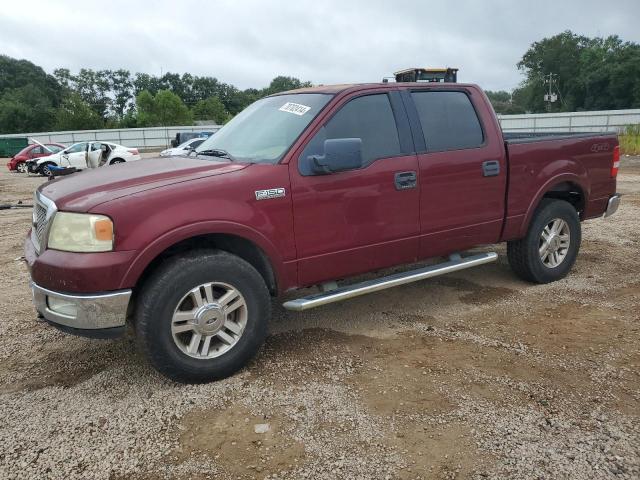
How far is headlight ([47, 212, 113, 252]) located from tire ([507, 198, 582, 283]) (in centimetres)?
376

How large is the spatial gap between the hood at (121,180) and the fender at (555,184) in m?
2.79

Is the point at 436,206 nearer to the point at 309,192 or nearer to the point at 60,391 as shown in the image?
the point at 309,192

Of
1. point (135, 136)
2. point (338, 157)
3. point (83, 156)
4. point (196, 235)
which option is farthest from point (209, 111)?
point (196, 235)

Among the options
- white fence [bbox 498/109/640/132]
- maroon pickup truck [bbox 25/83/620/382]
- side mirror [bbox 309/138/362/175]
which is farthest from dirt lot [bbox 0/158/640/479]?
white fence [bbox 498/109/640/132]

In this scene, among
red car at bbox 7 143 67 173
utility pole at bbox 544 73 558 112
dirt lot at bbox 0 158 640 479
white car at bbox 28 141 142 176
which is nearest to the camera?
dirt lot at bbox 0 158 640 479

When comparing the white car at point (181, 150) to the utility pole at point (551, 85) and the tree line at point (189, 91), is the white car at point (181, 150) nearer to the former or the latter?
the tree line at point (189, 91)

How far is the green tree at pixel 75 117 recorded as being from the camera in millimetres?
60500

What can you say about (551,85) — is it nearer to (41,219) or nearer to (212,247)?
(212,247)

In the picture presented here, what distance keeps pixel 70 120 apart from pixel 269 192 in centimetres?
6510

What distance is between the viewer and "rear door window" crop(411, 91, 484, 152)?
434cm

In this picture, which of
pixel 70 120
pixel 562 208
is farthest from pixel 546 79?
pixel 562 208

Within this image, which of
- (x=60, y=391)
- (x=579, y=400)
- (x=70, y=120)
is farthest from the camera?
(x=70, y=120)

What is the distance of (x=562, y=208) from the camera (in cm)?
518

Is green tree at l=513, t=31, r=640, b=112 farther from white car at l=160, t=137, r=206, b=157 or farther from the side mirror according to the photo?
the side mirror
